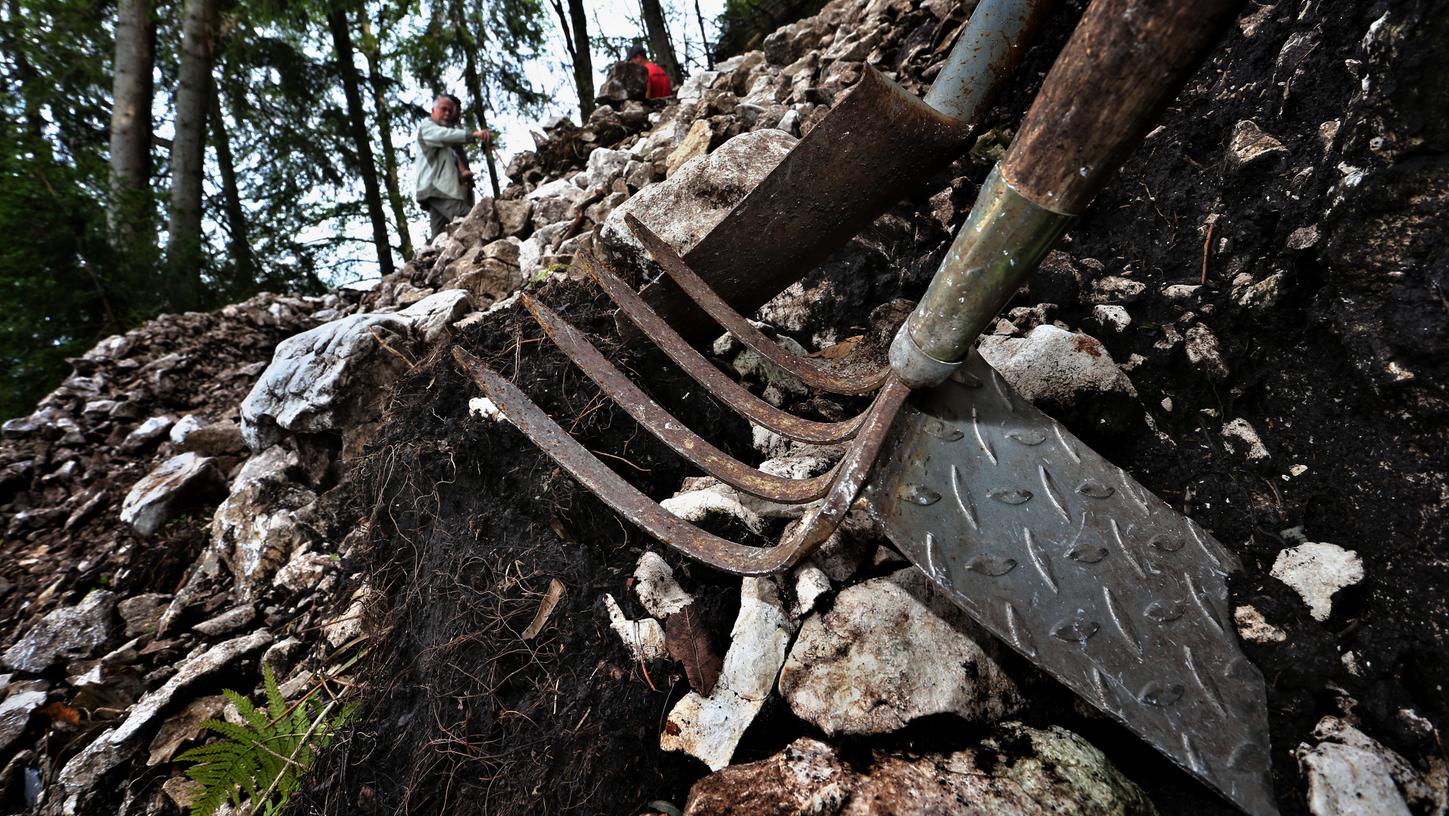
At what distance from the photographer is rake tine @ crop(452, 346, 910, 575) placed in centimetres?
119

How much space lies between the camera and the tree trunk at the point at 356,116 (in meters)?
8.31

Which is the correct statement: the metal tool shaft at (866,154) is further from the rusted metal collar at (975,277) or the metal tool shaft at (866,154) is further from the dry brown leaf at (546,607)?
the dry brown leaf at (546,607)

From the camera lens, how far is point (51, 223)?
15.5 ft

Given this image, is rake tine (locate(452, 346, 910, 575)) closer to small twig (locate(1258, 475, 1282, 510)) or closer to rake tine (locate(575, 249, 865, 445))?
rake tine (locate(575, 249, 865, 445))

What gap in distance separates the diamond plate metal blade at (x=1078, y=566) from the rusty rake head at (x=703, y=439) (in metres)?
0.08

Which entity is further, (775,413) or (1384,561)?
(775,413)

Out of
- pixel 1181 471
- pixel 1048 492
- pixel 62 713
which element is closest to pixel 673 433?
pixel 1048 492

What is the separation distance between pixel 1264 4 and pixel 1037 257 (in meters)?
1.52

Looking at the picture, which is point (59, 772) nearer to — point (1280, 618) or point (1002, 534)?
point (1002, 534)

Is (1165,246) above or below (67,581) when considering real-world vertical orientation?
above

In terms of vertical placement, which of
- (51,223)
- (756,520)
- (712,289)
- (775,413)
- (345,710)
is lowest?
(345,710)

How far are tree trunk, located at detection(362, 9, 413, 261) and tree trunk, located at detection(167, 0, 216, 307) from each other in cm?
255

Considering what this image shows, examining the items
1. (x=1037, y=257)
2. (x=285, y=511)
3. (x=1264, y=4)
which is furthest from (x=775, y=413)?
(x=285, y=511)

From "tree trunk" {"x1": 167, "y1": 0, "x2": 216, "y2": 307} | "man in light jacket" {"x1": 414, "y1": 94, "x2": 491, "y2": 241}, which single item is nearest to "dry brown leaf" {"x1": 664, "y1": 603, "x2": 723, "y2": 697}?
"man in light jacket" {"x1": 414, "y1": 94, "x2": 491, "y2": 241}
